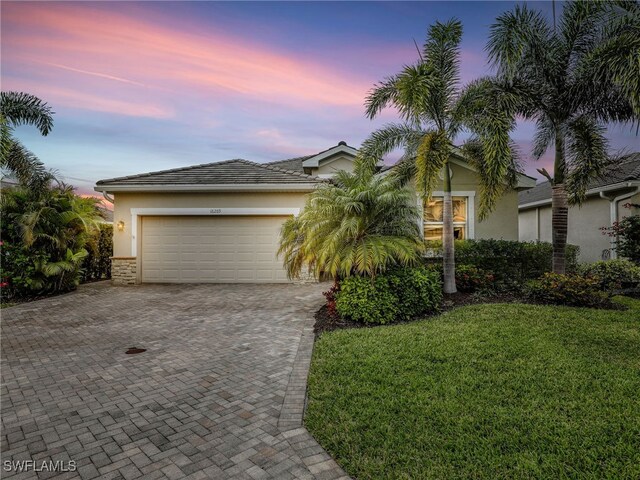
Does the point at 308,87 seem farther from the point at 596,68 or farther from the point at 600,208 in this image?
the point at 600,208

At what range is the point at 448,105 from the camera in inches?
324

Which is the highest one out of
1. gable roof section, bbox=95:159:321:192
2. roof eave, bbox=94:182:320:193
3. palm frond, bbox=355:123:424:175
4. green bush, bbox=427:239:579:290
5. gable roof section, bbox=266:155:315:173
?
gable roof section, bbox=266:155:315:173

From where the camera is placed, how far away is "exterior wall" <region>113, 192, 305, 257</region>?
11712mm

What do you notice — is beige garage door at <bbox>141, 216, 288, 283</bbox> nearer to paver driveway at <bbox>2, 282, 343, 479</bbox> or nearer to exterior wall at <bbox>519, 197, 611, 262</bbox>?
paver driveway at <bbox>2, 282, 343, 479</bbox>

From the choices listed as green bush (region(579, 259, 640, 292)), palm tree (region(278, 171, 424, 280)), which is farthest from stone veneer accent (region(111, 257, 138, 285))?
green bush (region(579, 259, 640, 292))

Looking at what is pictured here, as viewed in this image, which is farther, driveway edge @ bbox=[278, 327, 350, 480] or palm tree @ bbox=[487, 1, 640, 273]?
palm tree @ bbox=[487, 1, 640, 273]

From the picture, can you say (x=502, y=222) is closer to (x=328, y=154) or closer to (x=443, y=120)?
(x=443, y=120)

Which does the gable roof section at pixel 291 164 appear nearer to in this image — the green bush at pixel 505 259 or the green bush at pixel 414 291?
the green bush at pixel 505 259

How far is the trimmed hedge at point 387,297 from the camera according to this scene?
648cm

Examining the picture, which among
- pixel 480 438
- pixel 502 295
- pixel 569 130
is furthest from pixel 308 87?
pixel 480 438

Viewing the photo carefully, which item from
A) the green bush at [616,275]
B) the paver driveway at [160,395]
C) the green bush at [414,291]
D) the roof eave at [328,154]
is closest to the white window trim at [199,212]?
the roof eave at [328,154]

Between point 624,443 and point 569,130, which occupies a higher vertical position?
point 569,130

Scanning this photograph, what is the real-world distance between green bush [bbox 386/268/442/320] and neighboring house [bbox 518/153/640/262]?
590 cm

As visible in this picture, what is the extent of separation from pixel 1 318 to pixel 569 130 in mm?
13448
